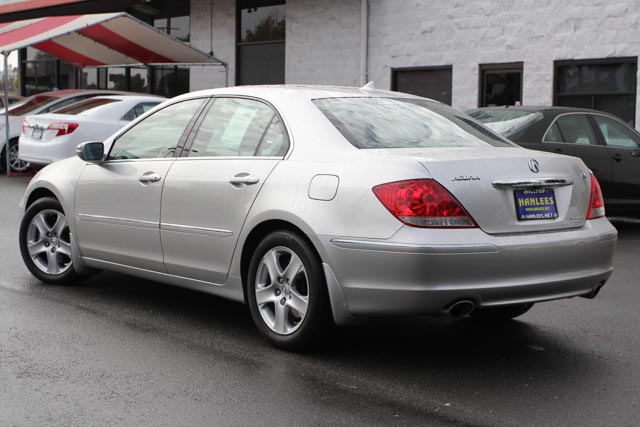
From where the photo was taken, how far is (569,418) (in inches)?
167

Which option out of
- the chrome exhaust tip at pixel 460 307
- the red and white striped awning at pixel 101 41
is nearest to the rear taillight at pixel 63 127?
the red and white striped awning at pixel 101 41

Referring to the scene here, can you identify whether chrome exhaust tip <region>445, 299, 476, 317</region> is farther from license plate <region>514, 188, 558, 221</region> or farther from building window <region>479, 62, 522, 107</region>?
building window <region>479, 62, 522, 107</region>

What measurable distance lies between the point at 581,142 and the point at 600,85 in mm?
5003

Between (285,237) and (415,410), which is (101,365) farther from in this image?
(415,410)

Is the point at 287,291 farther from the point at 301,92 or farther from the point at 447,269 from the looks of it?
the point at 301,92

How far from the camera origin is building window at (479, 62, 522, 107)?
17.1m

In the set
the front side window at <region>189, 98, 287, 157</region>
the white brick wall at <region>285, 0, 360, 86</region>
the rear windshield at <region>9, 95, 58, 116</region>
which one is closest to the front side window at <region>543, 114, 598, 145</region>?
the front side window at <region>189, 98, 287, 157</region>

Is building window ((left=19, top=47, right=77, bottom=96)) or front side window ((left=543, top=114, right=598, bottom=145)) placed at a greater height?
building window ((left=19, top=47, right=77, bottom=96))

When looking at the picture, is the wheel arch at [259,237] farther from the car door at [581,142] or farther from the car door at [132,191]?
the car door at [581,142]

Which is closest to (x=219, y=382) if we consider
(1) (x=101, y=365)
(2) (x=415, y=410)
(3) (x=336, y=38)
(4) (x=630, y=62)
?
(1) (x=101, y=365)

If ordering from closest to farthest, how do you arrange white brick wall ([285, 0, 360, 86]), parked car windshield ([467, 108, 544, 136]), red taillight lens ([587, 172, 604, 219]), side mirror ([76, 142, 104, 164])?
red taillight lens ([587, 172, 604, 219]), side mirror ([76, 142, 104, 164]), parked car windshield ([467, 108, 544, 136]), white brick wall ([285, 0, 360, 86])

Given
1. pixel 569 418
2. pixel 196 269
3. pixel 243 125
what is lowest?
pixel 569 418

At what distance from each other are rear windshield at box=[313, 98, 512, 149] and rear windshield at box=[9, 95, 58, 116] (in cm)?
1343

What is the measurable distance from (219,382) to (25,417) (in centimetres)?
97
